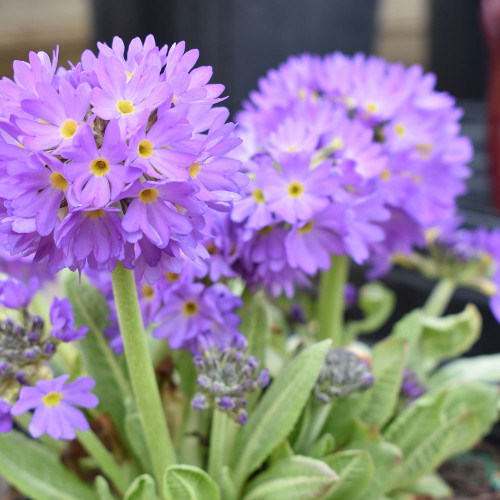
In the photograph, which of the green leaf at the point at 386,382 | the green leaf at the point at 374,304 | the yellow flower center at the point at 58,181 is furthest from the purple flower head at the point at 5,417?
the green leaf at the point at 374,304

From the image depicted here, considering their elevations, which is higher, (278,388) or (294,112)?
(294,112)

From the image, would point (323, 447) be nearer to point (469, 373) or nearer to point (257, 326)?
point (257, 326)

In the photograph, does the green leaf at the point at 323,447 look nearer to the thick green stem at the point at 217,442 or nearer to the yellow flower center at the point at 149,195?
the thick green stem at the point at 217,442

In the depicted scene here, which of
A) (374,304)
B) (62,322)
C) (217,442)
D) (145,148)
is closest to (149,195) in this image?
(145,148)

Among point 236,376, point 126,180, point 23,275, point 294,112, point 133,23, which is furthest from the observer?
point 133,23

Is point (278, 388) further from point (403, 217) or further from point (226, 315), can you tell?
point (403, 217)

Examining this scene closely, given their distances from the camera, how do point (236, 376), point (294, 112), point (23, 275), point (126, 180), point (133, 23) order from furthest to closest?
point (133, 23) < point (23, 275) < point (294, 112) < point (236, 376) < point (126, 180)

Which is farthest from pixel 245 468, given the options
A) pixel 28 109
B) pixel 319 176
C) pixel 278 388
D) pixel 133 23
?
pixel 133 23

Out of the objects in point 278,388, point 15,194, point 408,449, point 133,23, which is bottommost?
point 408,449
